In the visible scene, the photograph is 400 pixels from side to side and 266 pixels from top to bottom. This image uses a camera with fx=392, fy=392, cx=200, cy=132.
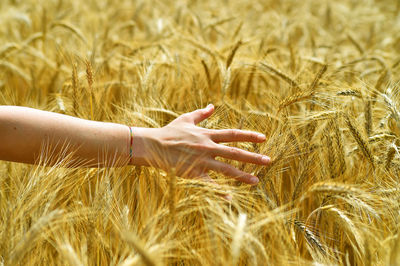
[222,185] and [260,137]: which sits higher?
[260,137]

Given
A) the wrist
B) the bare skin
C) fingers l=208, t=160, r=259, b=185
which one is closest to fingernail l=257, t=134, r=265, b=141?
the bare skin

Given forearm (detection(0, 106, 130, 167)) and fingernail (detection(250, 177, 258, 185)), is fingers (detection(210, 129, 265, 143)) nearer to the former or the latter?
fingernail (detection(250, 177, 258, 185))

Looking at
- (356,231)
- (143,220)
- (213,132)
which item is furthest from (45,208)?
(356,231)

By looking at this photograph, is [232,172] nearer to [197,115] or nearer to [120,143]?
[197,115]

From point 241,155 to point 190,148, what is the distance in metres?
0.13

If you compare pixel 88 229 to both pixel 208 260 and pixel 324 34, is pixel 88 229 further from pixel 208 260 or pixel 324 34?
pixel 324 34

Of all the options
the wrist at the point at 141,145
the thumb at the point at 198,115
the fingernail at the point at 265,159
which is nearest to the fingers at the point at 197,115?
the thumb at the point at 198,115

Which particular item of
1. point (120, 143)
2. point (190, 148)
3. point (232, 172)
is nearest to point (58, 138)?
point (120, 143)

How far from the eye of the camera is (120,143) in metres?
1.02

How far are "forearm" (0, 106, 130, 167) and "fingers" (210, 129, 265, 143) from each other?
9.2 inches

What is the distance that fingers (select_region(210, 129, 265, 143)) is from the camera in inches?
40.4

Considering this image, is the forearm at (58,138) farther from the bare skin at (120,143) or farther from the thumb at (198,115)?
the thumb at (198,115)

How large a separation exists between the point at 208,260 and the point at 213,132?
13.6 inches

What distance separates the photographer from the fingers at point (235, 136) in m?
1.03
